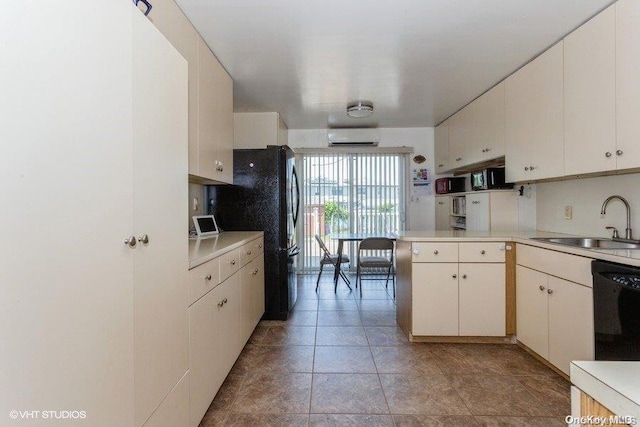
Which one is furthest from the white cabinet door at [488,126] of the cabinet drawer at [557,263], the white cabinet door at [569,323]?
the white cabinet door at [569,323]

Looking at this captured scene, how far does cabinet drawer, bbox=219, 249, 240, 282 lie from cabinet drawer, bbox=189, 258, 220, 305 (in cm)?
7

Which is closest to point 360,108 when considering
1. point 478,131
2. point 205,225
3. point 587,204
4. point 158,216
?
point 478,131

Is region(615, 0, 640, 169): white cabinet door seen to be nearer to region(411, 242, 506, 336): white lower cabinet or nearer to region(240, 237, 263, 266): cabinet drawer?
region(411, 242, 506, 336): white lower cabinet

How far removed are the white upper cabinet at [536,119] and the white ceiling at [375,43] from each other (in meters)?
0.14

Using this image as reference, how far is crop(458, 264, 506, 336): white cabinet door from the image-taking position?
2465 mm

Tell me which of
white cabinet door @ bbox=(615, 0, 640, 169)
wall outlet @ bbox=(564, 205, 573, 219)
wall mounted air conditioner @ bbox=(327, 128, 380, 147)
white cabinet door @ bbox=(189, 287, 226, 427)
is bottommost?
white cabinet door @ bbox=(189, 287, 226, 427)

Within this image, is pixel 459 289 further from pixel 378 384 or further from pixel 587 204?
pixel 587 204

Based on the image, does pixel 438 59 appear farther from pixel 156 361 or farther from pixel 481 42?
pixel 156 361

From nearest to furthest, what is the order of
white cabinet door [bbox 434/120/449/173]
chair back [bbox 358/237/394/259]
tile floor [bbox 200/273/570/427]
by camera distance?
tile floor [bbox 200/273/570/427], chair back [bbox 358/237/394/259], white cabinet door [bbox 434/120/449/173]

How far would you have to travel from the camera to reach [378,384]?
1.97 metres

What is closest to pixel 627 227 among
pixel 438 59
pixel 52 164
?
pixel 438 59

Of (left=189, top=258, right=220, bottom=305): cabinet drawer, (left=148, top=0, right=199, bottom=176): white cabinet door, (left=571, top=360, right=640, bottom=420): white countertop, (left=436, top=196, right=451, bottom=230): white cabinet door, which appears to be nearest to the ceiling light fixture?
(left=436, top=196, right=451, bottom=230): white cabinet door

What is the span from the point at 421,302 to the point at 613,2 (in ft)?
7.32

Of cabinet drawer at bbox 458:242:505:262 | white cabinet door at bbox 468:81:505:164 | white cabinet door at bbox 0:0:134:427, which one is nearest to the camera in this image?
white cabinet door at bbox 0:0:134:427
